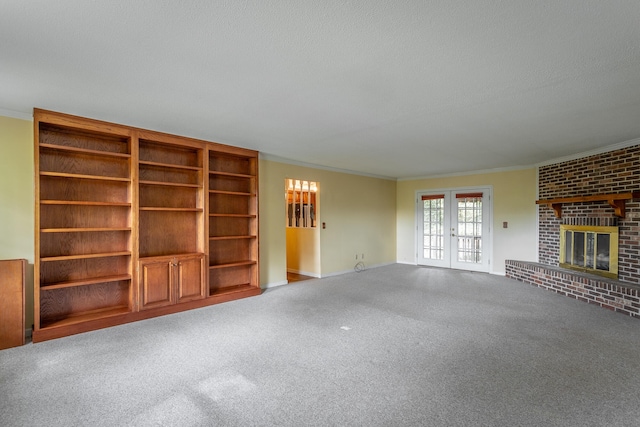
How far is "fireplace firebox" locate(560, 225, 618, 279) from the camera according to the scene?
183 inches

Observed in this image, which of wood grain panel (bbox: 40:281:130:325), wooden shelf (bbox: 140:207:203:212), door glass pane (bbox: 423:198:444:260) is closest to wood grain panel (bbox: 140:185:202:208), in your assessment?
wooden shelf (bbox: 140:207:203:212)

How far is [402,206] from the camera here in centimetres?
840

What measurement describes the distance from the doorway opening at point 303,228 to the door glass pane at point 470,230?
134 inches

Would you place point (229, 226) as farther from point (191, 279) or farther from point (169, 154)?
point (169, 154)

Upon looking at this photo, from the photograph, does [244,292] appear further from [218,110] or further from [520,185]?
[520,185]

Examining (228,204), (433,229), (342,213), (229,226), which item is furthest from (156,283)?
(433,229)

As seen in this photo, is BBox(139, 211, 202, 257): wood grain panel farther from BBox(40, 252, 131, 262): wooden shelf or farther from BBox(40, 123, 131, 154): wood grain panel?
BBox(40, 123, 131, 154): wood grain panel

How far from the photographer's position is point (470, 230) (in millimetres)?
7227

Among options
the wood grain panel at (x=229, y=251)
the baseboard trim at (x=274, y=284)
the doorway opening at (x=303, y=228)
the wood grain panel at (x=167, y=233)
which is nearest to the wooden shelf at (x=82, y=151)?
the wood grain panel at (x=167, y=233)

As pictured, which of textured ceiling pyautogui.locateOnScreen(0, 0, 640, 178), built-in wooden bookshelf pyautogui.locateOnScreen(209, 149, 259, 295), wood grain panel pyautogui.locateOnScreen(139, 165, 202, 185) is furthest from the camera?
built-in wooden bookshelf pyautogui.locateOnScreen(209, 149, 259, 295)

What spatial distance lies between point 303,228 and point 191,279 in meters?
3.01

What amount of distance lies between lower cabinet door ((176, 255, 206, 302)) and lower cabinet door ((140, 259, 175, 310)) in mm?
120

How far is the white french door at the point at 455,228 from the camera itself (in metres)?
7.03

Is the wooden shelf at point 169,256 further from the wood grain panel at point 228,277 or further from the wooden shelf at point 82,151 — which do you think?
the wooden shelf at point 82,151
